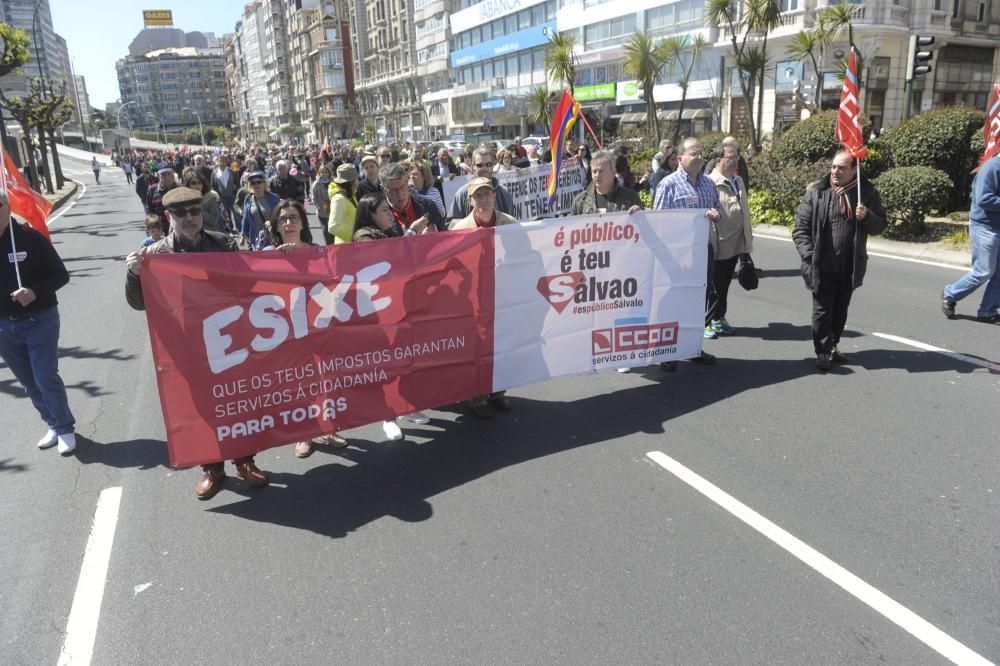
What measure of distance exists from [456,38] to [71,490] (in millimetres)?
73021

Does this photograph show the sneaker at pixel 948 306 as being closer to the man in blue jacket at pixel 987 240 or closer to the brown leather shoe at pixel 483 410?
the man in blue jacket at pixel 987 240

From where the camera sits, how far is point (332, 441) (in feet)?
16.5

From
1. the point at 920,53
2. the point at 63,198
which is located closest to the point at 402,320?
the point at 920,53

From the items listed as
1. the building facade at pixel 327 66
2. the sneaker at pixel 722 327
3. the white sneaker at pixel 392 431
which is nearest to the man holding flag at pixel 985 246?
the sneaker at pixel 722 327

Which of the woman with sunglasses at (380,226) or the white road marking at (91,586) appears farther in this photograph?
the woman with sunglasses at (380,226)

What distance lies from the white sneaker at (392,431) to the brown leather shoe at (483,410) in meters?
0.62

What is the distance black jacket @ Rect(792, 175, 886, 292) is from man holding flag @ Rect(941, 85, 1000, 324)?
1929 mm

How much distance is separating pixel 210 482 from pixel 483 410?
2010 millimetres

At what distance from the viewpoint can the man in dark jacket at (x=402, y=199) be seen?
19.1 ft

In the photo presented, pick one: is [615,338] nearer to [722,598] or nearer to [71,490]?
[722,598]

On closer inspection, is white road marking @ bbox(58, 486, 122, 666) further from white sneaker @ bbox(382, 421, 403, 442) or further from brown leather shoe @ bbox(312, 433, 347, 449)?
white sneaker @ bbox(382, 421, 403, 442)

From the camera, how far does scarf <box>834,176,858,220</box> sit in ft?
19.1

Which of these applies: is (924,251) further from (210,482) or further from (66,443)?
(66,443)

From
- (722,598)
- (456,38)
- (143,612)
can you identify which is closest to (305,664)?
(143,612)
